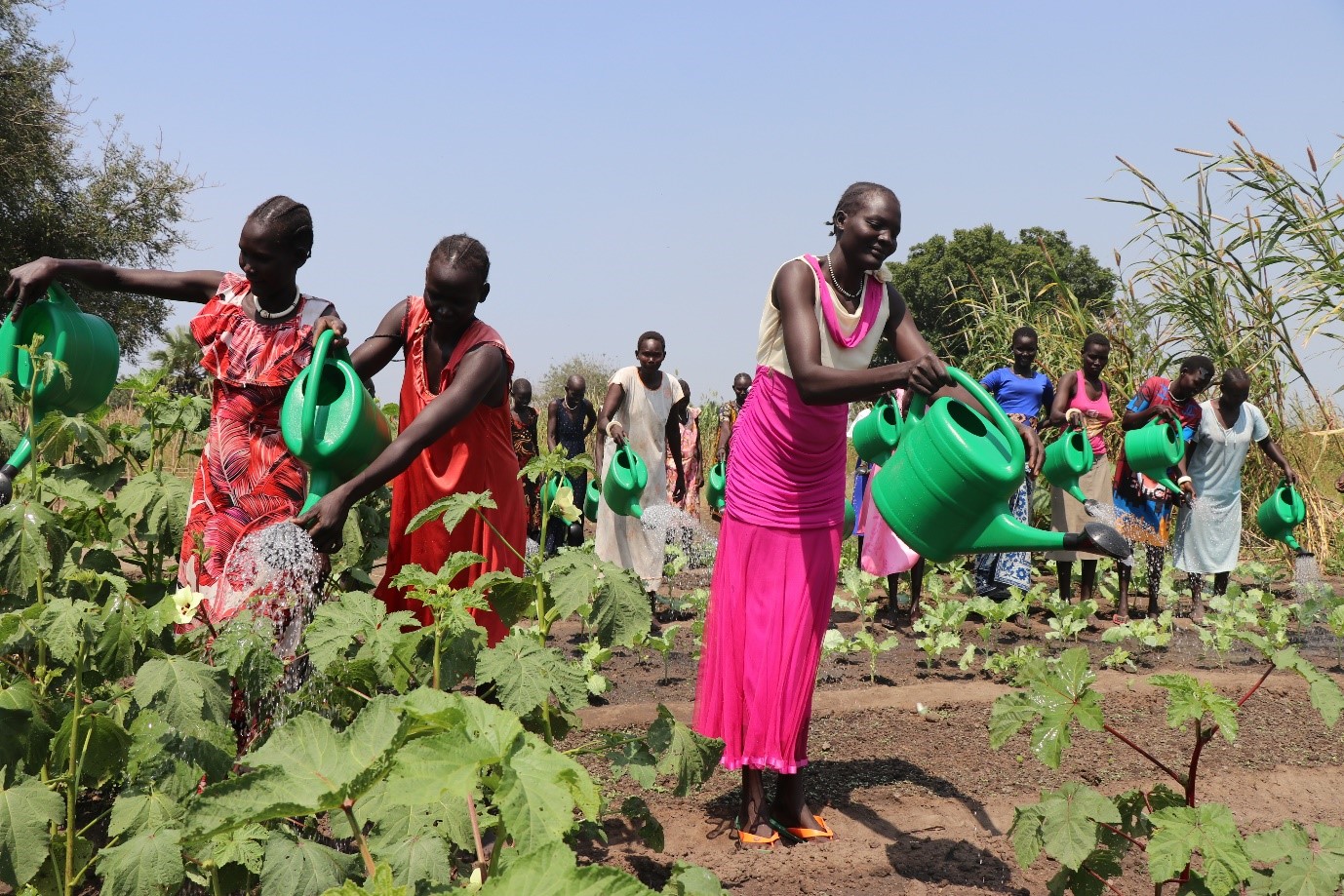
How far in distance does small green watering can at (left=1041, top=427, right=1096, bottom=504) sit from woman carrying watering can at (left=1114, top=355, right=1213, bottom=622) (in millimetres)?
1554

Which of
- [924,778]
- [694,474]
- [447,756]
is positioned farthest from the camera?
[694,474]

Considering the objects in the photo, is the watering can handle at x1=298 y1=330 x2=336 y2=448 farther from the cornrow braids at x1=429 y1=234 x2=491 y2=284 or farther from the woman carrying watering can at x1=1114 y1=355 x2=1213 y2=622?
the woman carrying watering can at x1=1114 y1=355 x2=1213 y2=622

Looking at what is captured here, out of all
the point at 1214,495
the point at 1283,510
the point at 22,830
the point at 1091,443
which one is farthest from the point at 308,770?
the point at 1214,495

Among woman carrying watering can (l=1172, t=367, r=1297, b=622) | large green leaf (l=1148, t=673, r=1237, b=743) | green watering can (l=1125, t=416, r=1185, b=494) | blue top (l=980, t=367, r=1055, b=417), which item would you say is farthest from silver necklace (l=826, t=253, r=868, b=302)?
woman carrying watering can (l=1172, t=367, r=1297, b=622)

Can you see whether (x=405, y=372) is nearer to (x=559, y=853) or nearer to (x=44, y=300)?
(x=44, y=300)

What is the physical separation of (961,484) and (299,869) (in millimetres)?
1605

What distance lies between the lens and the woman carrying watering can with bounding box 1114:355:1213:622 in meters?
6.68

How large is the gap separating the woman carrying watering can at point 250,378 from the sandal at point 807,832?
1.49 meters

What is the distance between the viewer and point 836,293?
3070 millimetres

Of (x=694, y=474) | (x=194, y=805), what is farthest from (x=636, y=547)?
(x=194, y=805)

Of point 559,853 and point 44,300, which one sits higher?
point 44,300

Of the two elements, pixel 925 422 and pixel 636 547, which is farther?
pixel 636 547

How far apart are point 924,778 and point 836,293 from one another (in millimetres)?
1636

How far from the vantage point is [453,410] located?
2.80 metres
